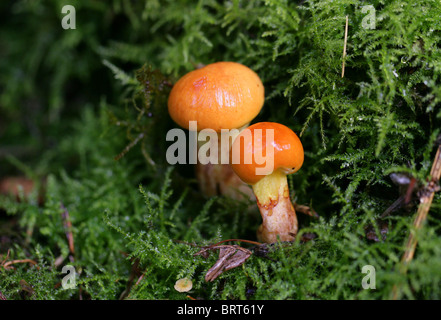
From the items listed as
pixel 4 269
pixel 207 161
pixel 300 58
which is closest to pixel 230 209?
pixel 207 161

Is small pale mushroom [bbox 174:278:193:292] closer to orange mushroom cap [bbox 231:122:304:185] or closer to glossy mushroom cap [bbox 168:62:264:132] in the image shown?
orange mushroom cap [bbox 231:122:304:185]

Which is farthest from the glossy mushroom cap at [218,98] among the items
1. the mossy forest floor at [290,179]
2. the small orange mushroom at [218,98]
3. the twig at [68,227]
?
the twig at [68,227]

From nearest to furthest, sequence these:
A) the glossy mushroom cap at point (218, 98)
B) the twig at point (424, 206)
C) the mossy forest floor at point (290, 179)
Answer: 1. the twig at point (424, 206)
2. the mossy forest floor at point (290, 179)
3. the glossy mushroom cap at point (218, 98)

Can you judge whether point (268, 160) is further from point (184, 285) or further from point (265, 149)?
point (184, 285)

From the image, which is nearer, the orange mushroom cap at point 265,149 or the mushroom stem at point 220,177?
the orange mushroom cap at point 265,149

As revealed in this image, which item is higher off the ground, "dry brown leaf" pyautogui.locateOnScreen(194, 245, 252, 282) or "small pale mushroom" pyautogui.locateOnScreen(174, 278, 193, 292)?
"dry brown leaf" pyautogui.locateOnScreen(194, 245, 252, 282)

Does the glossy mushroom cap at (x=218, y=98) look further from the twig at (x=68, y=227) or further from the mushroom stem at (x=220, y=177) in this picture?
the twig at (x=68, y=227)

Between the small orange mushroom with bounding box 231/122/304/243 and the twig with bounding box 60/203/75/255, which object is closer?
the small orange mushroom with bounding box 231/122/304/243

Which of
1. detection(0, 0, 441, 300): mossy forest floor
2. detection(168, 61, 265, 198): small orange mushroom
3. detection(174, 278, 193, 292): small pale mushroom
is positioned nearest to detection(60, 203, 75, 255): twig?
detection(0, 0, 441, 300): mossy forest floor
